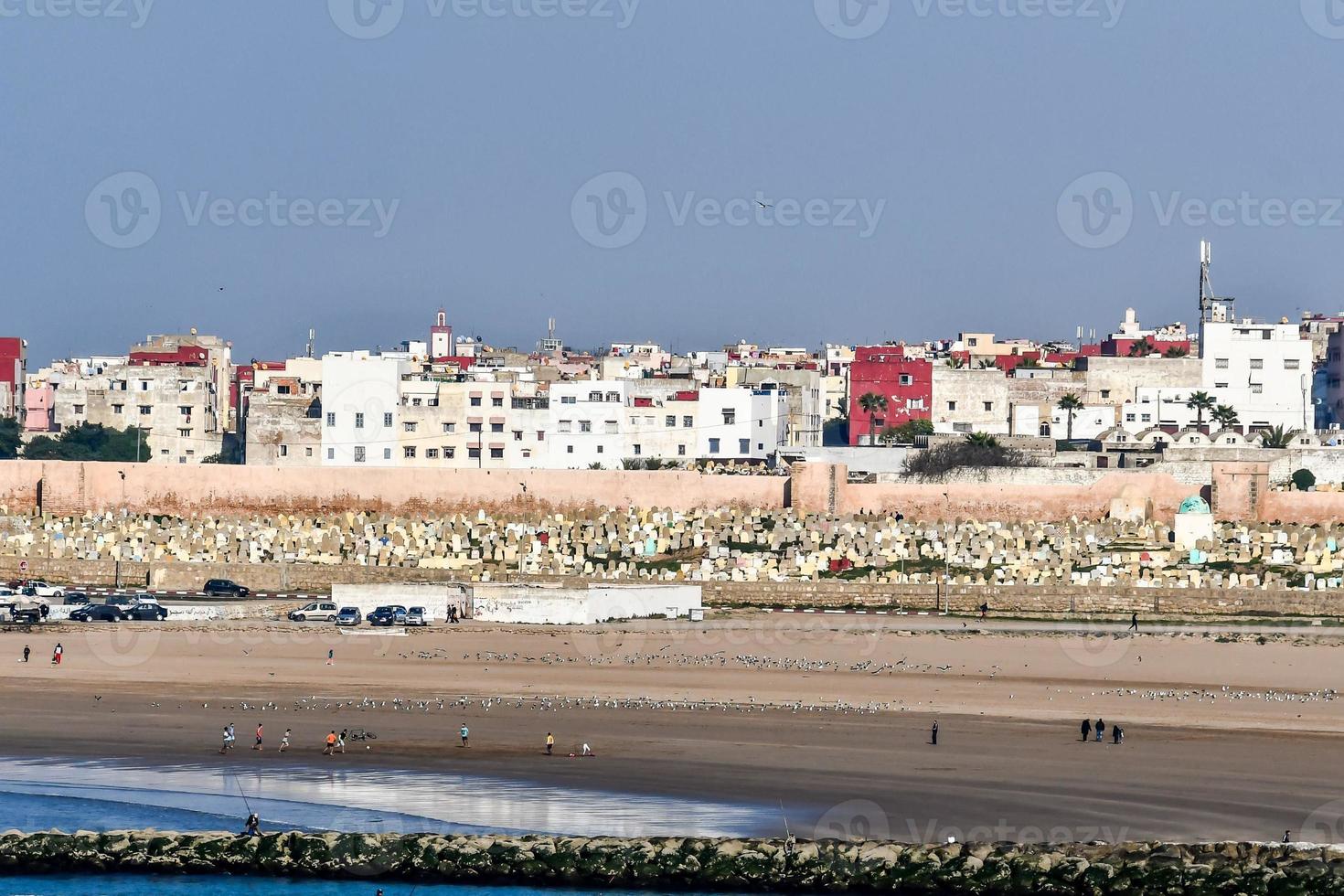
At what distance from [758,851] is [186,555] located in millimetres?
27191

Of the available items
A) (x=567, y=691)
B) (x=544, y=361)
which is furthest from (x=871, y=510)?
(x=544, y=361)

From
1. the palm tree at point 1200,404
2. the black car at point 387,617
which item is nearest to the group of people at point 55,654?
the black car at point 387,617

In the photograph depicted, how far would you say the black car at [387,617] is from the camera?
37.9m

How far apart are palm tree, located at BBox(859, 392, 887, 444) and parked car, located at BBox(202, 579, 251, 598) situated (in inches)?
1145

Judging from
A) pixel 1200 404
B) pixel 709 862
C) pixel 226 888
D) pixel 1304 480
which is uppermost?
pixel 1200 404

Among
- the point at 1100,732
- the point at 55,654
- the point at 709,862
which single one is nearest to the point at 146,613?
the point at 55,654

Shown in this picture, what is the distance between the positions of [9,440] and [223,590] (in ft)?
97.5

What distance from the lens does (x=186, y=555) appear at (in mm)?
45875

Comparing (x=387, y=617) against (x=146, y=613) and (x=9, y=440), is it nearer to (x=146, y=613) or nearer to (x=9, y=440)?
(x=146, y=613)

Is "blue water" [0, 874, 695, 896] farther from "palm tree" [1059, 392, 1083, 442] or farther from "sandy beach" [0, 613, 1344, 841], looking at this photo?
"palm tree" [1059, 392, 1083, 442]

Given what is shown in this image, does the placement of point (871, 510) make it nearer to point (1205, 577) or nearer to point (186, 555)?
point (1205, 577)

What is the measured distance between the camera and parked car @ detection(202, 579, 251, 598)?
41.9m

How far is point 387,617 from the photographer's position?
38.0 meters

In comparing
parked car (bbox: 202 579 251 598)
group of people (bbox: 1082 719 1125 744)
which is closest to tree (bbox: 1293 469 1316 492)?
parked car (bbox: 202 579 251 598)
